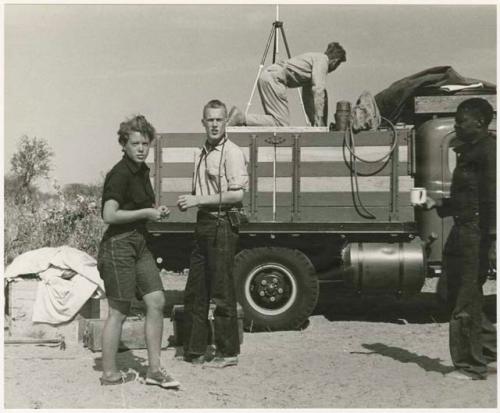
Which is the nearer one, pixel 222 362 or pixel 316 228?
pixel 222 362

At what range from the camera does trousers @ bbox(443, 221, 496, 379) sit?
18.3 ft

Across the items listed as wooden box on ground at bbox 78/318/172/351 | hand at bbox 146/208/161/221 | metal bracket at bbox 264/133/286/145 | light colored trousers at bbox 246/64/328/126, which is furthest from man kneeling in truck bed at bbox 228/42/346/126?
hand at bbox 146/208/161/221

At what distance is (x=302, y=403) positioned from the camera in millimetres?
5164

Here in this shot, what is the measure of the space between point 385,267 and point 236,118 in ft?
7.32

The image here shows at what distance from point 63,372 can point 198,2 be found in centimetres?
311

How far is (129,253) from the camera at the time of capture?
5.30 meters

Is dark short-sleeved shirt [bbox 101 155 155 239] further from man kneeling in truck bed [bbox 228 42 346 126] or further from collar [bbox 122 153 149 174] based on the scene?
man kneeling in truck bed [bbox 228 42 346 126]

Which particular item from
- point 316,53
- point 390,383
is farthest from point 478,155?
point 316,53

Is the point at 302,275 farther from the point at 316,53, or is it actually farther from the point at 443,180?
the point at 316,53

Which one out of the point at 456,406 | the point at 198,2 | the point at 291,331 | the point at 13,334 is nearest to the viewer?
the point at 456,406

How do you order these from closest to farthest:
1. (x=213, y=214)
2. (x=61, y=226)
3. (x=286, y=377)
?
(x=286, y=377) < (x=213, y=214) < (x=61, y=226)

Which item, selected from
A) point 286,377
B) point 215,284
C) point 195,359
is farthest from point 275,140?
point 286,377

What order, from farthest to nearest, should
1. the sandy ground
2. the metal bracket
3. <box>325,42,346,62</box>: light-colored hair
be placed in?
<box>325,42,346,62</box>: light-colored hair, the metal bracket, the sandy ground

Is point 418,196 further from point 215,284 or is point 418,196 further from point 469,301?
point 215,284
